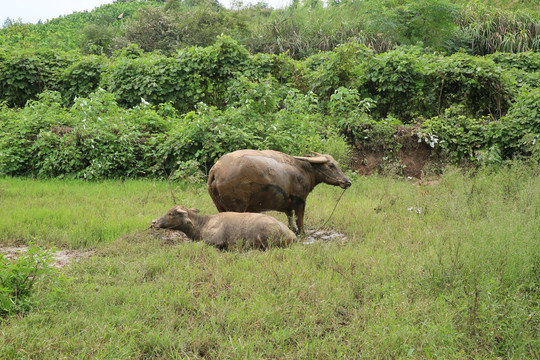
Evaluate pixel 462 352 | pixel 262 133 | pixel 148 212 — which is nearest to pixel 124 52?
pixel 262 133

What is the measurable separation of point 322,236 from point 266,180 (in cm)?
121

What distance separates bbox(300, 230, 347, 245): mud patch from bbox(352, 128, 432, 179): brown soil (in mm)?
4267

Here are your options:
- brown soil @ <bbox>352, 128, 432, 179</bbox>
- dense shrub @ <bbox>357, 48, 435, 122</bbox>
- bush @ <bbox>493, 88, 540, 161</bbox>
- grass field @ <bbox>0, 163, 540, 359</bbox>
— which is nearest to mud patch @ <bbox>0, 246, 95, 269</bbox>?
grass field @ <bbox>0, 163, 540, 359</bbox>

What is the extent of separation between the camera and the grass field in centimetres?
310

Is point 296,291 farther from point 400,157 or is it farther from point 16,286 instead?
point 400,157

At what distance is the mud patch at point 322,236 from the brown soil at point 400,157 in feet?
14.0

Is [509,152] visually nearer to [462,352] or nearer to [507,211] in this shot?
[507,211]

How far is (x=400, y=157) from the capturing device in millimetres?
10391

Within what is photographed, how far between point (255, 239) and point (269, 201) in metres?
0.67

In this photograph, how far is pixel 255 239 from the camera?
4.91m

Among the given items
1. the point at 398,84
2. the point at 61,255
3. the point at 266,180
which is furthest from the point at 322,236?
the point at 398,84

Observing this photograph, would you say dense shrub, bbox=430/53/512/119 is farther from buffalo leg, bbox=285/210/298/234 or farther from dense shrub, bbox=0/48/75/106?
dense shrub, bbox=0/48/75/106

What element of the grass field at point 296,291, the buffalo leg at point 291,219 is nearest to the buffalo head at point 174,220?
the grass field at point 296,291

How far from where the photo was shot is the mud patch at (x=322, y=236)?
221 inches
